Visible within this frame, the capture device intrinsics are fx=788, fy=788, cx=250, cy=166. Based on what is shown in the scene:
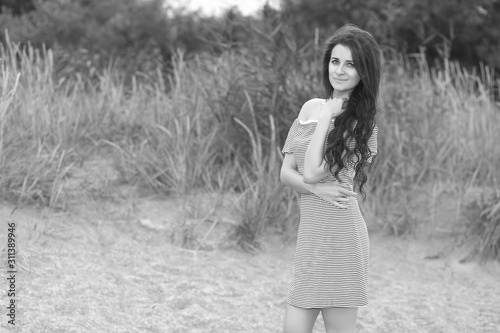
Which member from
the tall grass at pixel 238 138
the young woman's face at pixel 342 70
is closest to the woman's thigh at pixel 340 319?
the young woman's face at pixel 342 70

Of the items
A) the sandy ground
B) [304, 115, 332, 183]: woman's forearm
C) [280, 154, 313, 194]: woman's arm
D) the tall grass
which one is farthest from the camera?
the tall grass

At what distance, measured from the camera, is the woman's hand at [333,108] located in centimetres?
282

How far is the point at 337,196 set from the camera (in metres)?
2.86

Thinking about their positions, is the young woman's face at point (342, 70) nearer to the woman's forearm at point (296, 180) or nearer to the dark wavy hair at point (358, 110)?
the dark wavy hair at point (358, 110)

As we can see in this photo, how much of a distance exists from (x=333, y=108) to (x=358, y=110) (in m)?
0.10

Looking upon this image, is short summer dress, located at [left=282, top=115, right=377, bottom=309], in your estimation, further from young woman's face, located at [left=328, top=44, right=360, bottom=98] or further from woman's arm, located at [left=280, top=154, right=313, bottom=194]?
young woman's face, located at [left=328, top=44, right=360, bottom=98]

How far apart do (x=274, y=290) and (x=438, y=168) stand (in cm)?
179

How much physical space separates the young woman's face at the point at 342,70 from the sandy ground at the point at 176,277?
1.65 meters

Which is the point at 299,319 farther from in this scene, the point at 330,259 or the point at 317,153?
the point at 317,153

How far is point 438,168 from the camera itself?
569 centimetres

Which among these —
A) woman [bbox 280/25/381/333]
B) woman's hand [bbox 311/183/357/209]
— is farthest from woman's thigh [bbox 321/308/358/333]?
woman's hand [bbox 311/183/357/209]

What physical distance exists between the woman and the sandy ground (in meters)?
1.28

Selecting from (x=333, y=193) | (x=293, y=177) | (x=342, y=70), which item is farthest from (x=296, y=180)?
(x=342, y=70)

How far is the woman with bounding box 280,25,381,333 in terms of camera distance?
2.81 m
